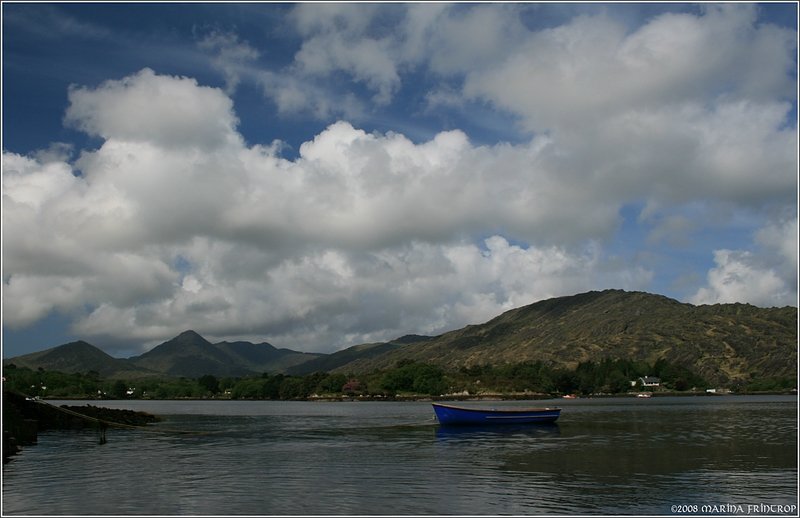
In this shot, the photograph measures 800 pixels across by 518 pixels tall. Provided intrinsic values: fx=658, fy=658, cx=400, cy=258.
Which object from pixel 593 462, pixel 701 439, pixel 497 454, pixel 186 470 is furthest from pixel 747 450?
pixel 186 470

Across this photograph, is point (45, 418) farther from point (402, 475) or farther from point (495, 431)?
point (402, 475)

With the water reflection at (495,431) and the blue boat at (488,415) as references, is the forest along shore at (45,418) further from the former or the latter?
the blue boat at (488,415)

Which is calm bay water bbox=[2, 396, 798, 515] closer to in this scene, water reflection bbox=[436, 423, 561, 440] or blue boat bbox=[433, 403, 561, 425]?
water reflection bbox=[436, 423, 561, 440]

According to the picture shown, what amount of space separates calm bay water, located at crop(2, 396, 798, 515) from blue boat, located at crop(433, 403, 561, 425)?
21.2 m

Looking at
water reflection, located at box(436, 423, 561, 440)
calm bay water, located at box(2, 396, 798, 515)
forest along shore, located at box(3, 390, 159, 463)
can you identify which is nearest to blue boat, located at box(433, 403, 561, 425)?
water reflection, located at box(436, 423, 561, 440)

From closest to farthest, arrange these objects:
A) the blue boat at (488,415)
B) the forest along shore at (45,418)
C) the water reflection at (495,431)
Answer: the forest along shore at (45,418) → the water reflection at (495,431) → the blue boat at (488,415)

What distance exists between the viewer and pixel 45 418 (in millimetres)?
115938

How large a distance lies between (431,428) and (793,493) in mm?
75746

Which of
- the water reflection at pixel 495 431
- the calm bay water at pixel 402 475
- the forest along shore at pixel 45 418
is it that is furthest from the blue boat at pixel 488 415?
the forest along shore at pixel 45 418

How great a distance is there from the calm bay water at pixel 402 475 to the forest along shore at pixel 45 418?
348 centimetres

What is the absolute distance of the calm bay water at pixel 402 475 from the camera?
41312 millimetres

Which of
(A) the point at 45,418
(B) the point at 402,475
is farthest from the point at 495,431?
(A) the point at 45,418

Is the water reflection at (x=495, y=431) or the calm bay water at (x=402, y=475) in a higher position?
the calm bay water at (x=402, y=475)

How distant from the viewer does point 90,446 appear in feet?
272
